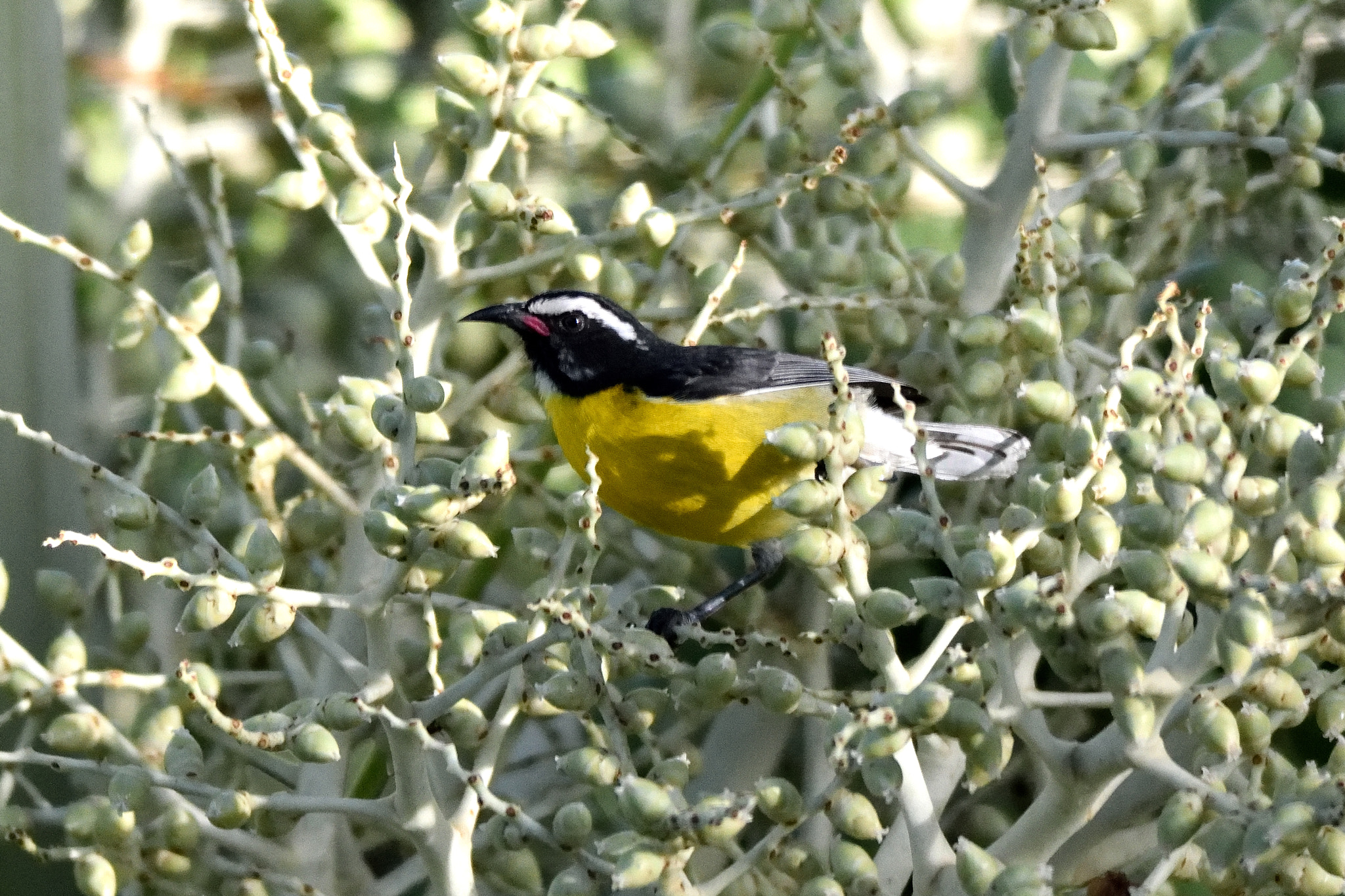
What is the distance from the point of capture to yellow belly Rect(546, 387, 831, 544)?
1513 millimetres

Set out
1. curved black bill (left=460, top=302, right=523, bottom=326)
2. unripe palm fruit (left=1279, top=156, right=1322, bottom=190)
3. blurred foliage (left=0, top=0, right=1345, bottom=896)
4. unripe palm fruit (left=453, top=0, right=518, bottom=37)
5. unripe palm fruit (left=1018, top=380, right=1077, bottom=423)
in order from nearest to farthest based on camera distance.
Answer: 1. blurred foliage (left=0, top=0, right=1345, bottom=896)
2. unripe palm fruit (left=1018, top=380, right=1077, bottom=423)
3. unripe palm fruit (left=453, top=0, right=518, bottom=37)
4. unripe palm fruit (left=1279, top=156, right=1322, bottom=190)
5. curved black bill (left=460, top=302, right=523, bottom=326)

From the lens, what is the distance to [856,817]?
914mm

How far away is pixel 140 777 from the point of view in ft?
3.31

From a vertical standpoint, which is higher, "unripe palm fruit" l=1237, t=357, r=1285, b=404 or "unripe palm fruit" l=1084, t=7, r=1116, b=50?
"unripe palm fruit" l=1084, t=7, r=1116, b=50

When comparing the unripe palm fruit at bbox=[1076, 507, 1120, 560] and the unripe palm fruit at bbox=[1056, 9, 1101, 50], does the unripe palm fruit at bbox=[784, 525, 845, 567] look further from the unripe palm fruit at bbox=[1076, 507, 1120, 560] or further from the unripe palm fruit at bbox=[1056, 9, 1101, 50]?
the unripe palm fruit at bbox=[1056, 9, 1101, 50]

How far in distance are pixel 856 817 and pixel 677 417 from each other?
70cm

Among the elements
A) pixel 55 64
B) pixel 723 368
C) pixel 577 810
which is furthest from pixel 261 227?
pixel 577 810

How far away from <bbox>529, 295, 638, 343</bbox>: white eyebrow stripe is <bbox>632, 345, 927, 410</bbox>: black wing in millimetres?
74

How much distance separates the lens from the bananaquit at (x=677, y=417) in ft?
4.86

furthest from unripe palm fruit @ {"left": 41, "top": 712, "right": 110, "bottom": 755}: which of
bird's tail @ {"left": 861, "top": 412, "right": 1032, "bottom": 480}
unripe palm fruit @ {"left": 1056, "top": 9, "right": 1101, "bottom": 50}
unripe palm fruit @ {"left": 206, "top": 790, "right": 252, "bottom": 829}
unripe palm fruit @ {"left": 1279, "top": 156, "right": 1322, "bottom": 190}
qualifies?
unripe palm fruit @ {"left": 1279, "top": 156, "right": 1322, "bottom": 190}

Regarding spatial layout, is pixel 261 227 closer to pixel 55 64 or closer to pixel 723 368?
pixel 55 64

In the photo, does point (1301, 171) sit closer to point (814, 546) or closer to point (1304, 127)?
point (1304, 127)

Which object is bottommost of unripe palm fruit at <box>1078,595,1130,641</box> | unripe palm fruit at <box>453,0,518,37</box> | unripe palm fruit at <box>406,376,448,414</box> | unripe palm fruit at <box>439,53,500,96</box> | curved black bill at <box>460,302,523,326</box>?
curved black bill at <box>460,302,523,326</box>

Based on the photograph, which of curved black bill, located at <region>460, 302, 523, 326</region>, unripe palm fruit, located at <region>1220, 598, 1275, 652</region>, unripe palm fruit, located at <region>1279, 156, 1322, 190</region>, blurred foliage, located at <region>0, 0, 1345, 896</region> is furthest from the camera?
curved black bill, located at <region>460, 302, 523, 326</region>
